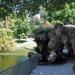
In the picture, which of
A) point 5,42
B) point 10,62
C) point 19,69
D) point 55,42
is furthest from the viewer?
point 5,42

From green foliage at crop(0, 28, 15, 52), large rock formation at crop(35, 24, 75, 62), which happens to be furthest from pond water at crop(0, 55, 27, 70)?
green foliage at crop(0, 28, 15, 52)

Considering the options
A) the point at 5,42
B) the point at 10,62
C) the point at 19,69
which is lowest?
the point at 10,62

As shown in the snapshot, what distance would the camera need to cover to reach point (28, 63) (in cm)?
1872

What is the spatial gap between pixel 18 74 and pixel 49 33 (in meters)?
12.3

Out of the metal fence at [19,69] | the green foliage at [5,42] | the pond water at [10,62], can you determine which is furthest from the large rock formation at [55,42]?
the green foliage at [5,42]

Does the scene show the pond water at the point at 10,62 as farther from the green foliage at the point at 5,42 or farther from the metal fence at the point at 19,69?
the green foliage at the point at 5,42

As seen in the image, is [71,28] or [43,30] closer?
[71,28]

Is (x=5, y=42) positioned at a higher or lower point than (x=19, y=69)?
lower

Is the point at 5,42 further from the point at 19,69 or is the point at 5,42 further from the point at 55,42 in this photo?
the point at 19,69

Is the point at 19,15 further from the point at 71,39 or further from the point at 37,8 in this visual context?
the point at 71,39

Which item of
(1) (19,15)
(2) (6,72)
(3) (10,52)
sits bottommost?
(3) (10,52)

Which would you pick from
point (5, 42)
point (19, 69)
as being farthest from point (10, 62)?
point (19, 69)

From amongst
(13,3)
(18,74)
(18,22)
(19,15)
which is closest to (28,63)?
(18,74)

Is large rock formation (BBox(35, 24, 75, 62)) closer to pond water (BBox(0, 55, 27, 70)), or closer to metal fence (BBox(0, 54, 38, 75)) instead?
pond water (BBox(0, 55, 27, 70))
